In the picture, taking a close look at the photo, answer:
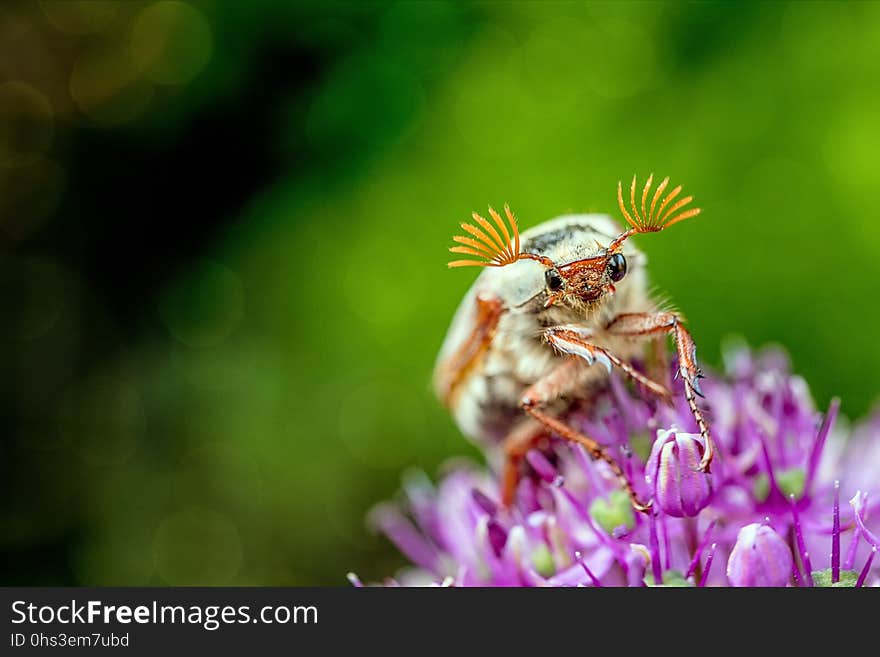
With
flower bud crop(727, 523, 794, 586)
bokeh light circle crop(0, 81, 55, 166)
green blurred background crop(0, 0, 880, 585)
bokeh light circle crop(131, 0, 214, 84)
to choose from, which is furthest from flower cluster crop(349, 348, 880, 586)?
bokeh light circle crop(0, 81, 55, 166)

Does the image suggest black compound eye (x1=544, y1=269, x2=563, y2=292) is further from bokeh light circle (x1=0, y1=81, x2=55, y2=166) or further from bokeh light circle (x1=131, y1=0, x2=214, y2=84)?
bokeh light circle (x1=0, y1=81, x2=55, y2=166)

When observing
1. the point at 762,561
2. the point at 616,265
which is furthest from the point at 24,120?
the point at 762,561

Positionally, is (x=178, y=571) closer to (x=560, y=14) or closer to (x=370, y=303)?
(x=370, y=303)

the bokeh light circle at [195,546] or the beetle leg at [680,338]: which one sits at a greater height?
the bokeh light circle at [195,546]

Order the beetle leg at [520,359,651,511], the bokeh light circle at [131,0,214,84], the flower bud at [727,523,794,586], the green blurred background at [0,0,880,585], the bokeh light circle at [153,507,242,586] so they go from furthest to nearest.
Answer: the bokeh light circle at [131,0,214,84] → the bokeh light circle at [153,507,242,586] → the green blurred background at [0,0,880,585] → the beetle leg at [520,359,651,511] → the flower bud at [727,523,794,586]

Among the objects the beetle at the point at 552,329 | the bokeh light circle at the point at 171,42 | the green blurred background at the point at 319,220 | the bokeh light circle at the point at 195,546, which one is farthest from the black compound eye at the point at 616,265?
the bokeh light circle at the point at 171,42

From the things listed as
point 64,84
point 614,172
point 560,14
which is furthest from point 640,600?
Result: point 64,84

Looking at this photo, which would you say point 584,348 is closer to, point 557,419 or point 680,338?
point 680,338

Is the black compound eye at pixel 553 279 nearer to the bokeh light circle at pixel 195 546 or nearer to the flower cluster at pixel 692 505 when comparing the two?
the flower cluster at pixel 692 505
